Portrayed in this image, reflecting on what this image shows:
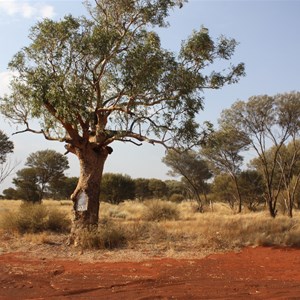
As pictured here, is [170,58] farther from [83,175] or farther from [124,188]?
[124,188]

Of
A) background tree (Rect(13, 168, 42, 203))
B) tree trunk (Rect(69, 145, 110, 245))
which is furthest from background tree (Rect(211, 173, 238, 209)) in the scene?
tree trunk (Rect(69, 145, 110, 245))

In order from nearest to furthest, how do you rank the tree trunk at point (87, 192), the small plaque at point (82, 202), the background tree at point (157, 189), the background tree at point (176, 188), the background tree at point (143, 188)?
the tree trunk at point (87, 192)
the small plaque at point (82, 202)
the background tree at point (143, 188)
the background tree at point (157, 189)
the background tree at point (176, 188)

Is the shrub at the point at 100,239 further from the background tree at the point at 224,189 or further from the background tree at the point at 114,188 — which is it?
the background tree at the point at 224,189

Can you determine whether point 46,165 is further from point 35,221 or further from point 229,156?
point 35,221

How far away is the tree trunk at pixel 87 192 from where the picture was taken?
13.4 meters

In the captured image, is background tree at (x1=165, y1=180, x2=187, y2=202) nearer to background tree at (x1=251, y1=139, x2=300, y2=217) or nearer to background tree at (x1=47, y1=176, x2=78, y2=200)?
background tree at (x1=47, y1=176, x2=78, y2=200)

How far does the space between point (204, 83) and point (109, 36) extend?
4006mm

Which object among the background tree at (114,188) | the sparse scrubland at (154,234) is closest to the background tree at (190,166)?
the background tree at (114,188)

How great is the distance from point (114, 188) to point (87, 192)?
28.6 meters

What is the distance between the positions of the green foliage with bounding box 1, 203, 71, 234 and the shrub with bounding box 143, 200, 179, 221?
728 cm

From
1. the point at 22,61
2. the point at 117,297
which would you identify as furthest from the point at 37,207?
the point at 117,297

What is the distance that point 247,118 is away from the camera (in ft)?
86.3

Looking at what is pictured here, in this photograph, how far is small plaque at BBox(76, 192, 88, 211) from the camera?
13.6 m

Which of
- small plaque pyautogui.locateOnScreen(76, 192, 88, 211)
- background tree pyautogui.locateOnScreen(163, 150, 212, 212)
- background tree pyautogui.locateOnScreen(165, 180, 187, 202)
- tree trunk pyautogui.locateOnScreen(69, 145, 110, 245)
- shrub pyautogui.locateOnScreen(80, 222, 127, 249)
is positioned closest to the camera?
shrub pyautogui.locateOnScreen(80, 222, 127, 249)
